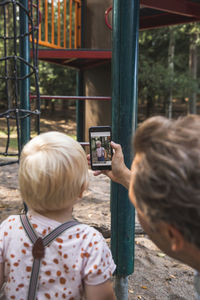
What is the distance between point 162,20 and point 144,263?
2763 millimetres

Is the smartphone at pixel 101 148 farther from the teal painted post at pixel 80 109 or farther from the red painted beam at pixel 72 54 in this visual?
the teal painted post at pixel 80 109

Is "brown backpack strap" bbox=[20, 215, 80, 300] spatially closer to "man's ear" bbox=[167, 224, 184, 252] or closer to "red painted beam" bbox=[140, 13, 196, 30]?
"man's ear" bbox=[167, 224, 184, 252]

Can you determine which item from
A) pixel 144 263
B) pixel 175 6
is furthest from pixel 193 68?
pixel 144 263

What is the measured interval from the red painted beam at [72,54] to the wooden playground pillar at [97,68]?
1220mm

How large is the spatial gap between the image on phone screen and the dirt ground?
1177 millimetres

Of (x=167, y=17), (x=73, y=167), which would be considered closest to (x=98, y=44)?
(x=167, y=17)

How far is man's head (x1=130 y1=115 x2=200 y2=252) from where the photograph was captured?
0.71 meters

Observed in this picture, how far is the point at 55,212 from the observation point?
43.9 inches

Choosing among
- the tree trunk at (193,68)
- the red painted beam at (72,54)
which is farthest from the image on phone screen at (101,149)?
the tree trunk at (193,68)

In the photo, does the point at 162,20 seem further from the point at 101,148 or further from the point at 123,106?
the point at 101,148

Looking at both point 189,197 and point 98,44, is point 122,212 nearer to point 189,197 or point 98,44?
point 189,197

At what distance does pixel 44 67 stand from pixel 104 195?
46.8ft

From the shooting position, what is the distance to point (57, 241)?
1.08 metres

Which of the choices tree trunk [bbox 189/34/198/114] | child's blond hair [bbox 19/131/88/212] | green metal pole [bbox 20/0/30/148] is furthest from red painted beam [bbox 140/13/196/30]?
tree trunk [bbox 189/34/198/114]
